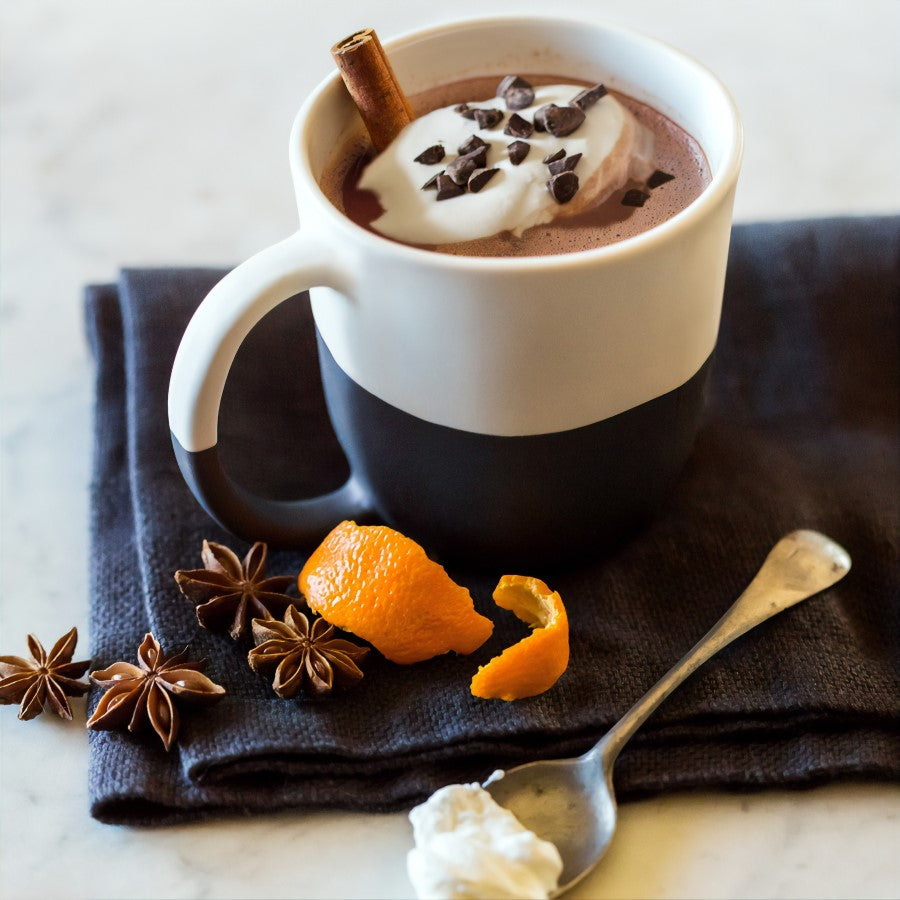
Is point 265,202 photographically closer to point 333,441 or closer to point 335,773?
point 333,441

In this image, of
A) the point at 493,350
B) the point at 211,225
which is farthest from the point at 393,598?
the point at 211,225

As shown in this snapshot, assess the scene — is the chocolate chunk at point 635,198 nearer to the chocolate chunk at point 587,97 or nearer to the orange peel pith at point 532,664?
the chocolate chunk at point 587,97

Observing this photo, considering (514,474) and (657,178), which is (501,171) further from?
(514,474)

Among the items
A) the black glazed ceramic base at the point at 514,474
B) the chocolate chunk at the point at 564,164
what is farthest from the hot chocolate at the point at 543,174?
the black glazed ceramic base at the point at 514,474

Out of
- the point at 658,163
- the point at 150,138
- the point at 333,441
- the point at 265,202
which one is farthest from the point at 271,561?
the point at 150,138

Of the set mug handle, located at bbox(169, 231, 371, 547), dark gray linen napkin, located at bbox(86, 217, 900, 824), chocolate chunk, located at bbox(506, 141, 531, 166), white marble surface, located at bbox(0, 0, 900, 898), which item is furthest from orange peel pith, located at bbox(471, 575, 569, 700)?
chocolate chunk, located at bbox(506, 141, 531, 166)

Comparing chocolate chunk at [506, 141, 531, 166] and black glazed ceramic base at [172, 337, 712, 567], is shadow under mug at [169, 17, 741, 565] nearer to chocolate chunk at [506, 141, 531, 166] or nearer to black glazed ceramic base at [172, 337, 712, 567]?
black glazed ceramic base at [172, 337, 712, 567]

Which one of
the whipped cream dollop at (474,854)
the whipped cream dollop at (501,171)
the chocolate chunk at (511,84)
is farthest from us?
the chocolate chunk at (511,84)
